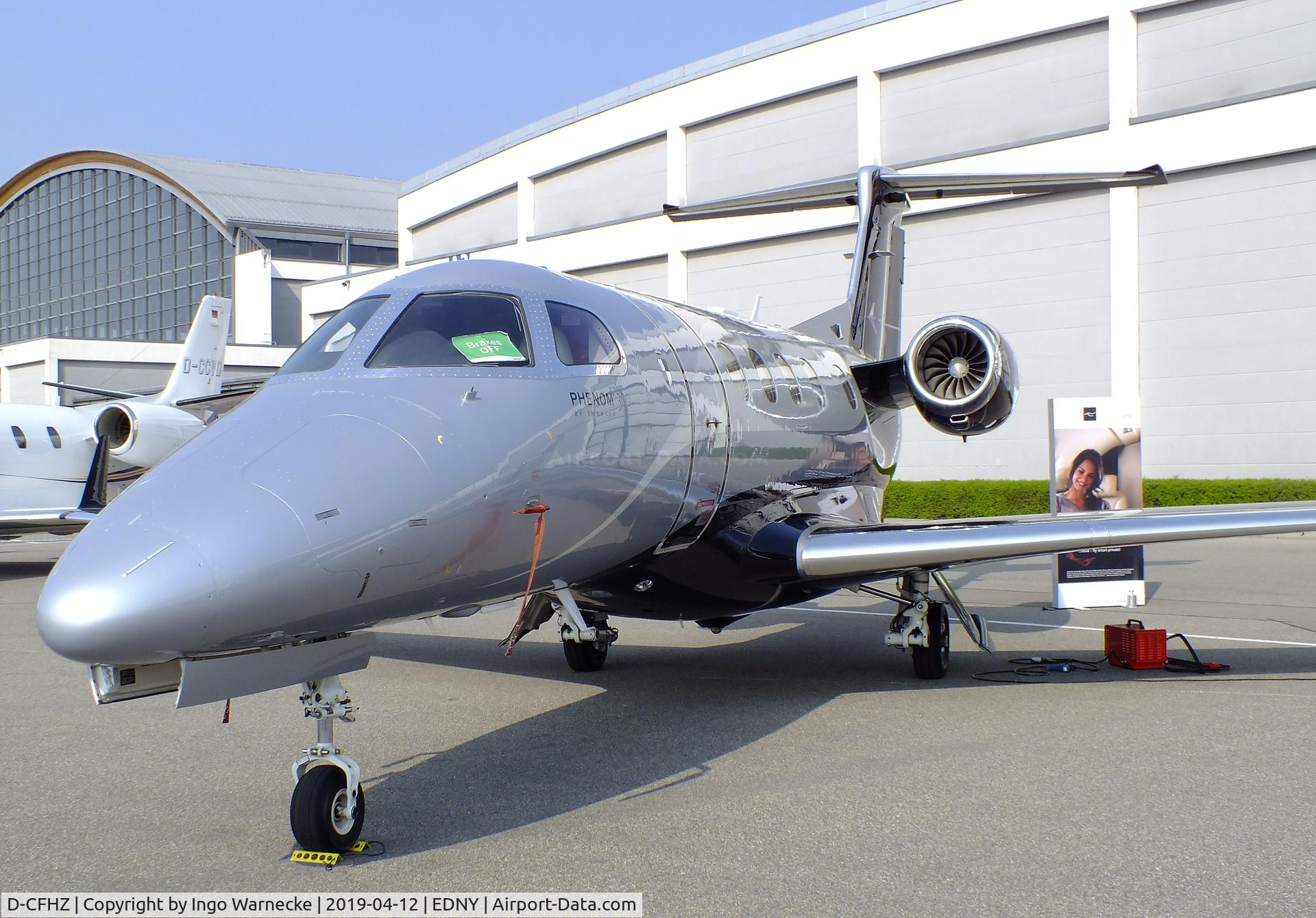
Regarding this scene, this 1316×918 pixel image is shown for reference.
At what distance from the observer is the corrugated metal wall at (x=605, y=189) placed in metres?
33.3

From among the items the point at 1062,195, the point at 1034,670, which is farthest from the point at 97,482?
the point at 1062,195

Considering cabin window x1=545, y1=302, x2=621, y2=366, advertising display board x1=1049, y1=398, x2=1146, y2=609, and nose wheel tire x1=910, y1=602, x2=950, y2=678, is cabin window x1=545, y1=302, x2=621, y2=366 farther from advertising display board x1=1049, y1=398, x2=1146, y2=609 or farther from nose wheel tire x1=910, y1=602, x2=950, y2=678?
advertising display board x1=1049, y1=398, x2=1146, y2=609

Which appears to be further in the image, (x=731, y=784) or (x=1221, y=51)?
(x=1221, y=51)

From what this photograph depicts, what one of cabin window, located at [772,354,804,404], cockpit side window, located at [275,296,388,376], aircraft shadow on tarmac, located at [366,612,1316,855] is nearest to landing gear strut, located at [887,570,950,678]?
aircraft shadow on tarmac, located at [366,612,1316,855]

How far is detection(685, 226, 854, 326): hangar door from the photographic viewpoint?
95.4 feet

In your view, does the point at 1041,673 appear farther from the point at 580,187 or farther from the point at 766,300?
the point at 580,187

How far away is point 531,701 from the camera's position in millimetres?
8352

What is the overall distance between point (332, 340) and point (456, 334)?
612 millimetres

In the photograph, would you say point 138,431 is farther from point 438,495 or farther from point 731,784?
point 438,495

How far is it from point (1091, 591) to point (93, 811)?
34.3 feet

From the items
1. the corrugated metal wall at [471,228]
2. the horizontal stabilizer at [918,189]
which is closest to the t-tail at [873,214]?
the horizontal stabilizer at [918,189]

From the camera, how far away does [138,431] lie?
808 inches

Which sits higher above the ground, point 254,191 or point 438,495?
point 254,191

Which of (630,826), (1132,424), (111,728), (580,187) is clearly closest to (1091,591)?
(1132,424)
